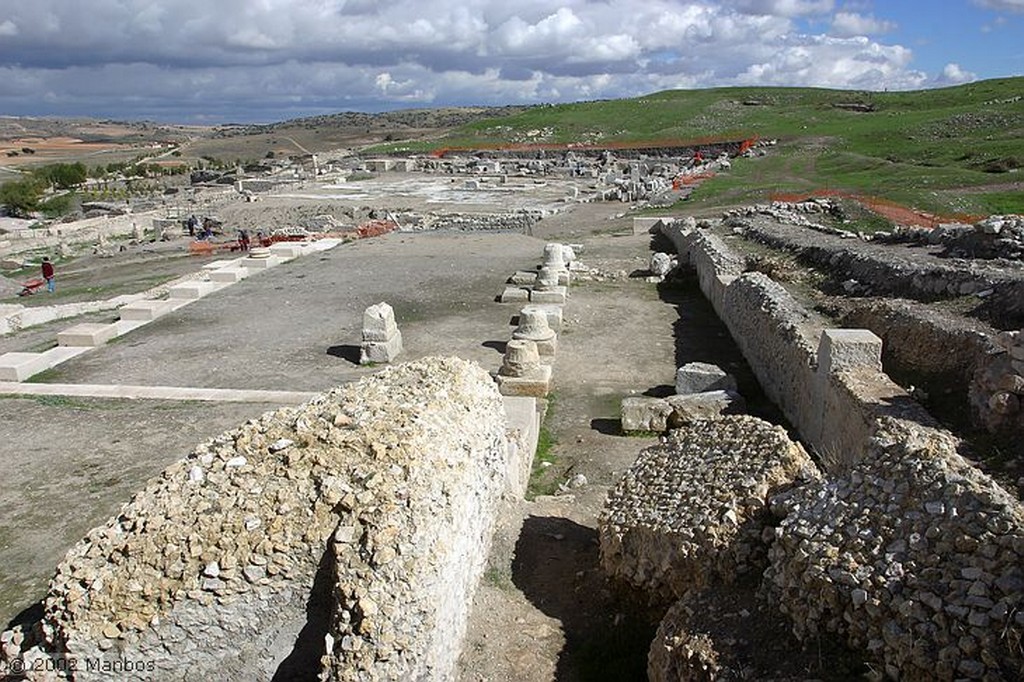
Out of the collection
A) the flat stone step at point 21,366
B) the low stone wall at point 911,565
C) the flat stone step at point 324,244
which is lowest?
the flat stone step at point 21,366

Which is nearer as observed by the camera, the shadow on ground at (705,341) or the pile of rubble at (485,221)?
the shadow on ground at (705,341)

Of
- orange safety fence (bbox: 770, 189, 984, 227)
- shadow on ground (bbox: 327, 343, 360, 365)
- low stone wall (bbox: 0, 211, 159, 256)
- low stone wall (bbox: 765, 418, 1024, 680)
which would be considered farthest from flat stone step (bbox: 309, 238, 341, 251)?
low stone wall (bbox: 765, 418, 1024, 680)

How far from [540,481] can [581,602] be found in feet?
9.68

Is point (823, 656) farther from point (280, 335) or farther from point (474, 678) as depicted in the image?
point (280, 335)

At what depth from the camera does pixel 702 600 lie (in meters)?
4.53

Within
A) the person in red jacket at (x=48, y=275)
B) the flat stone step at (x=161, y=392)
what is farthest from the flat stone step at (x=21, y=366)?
the person in red jacket at (x=48, y=275)

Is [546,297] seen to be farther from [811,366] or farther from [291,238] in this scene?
[291,238]

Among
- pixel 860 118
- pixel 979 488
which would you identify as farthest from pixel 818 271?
pixel 860 118

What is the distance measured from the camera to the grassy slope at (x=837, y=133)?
88.0ft

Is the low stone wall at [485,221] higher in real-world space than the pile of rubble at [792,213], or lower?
lower

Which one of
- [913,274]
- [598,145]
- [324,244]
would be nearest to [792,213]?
[913,274]

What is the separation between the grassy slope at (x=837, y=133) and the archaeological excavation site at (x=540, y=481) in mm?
13634

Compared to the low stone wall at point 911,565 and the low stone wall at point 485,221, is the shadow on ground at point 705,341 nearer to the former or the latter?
the low stone wall at point 911,565

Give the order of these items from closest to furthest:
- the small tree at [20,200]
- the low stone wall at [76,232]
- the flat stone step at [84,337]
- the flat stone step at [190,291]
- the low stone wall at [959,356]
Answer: the low stone wall at [959,356]
the flat stone step at [84,337]
the flat stone step at [190,291]
the low stone wall at [76,232]
the small tree at [20,200]
